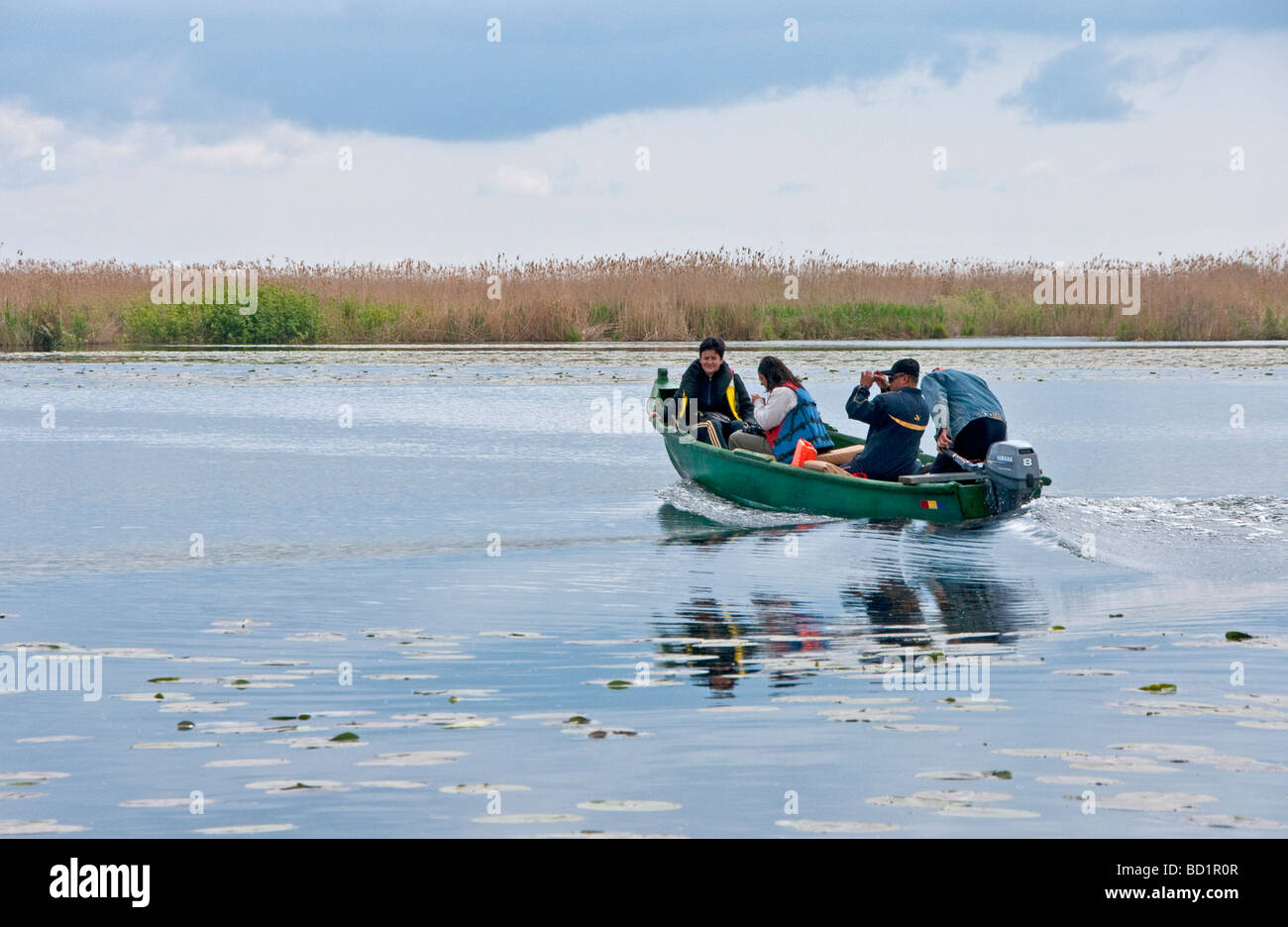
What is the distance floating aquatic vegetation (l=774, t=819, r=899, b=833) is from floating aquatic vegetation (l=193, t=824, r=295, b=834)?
61.0 inches

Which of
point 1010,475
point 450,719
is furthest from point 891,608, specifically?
point 450,719

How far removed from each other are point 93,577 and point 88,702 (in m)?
3.70

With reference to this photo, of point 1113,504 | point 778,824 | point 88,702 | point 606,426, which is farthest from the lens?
point 606,426

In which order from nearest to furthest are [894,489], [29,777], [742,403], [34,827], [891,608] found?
[34,827] → [29,777] → [891,608] → [894,489] → [742,403]

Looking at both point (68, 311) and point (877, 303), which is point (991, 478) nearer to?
point (877, 303)

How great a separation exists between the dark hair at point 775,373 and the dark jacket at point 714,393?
4.44ft

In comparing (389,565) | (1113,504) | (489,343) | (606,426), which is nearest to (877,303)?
(489,343)

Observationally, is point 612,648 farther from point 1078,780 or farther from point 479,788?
point 1078,780

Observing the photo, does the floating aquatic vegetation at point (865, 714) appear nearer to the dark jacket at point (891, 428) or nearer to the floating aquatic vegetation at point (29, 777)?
the floating aquatic vegetation at point (29, 777)

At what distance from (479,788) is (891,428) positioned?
7.19m

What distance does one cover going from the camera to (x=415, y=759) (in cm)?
569

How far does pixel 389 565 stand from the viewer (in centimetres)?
1077

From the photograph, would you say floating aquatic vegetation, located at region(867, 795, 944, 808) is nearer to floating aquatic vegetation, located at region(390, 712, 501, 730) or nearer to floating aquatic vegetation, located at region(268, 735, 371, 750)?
floating aquatic vegetation, located at region(390, 712, 501, 730)
